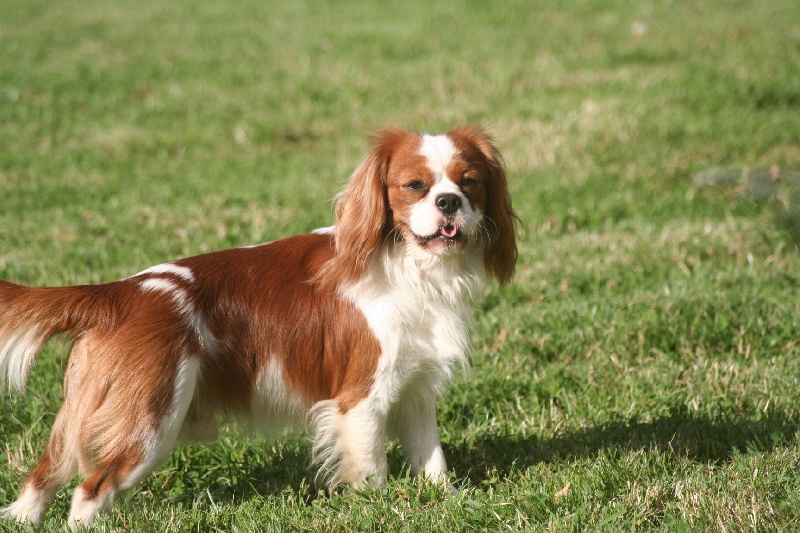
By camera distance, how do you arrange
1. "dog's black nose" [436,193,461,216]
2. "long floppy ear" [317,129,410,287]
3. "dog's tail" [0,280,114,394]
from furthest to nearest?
"long floppy ear" [317,129,410,287], "dog's black nose" [436,193,461,216], "dog's tail" [0,280,114,394]

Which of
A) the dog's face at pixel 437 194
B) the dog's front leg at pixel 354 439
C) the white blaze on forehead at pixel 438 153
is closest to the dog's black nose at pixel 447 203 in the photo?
the dog's face at pixel 437 194

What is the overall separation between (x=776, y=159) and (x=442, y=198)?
5.32m

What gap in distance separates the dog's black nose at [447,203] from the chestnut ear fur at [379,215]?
0.25m

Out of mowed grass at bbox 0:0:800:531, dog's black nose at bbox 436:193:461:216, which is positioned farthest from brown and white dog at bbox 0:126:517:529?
mowed grass at bbox 0:0:800:531

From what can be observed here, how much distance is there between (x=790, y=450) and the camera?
351cm

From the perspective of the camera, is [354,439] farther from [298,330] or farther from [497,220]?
[497,220]

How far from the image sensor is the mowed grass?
135 inches

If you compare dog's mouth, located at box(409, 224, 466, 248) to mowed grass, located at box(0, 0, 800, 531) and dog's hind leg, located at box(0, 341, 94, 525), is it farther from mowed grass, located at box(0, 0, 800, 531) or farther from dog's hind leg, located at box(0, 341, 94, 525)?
dog's hind leg, located at box(0, 341, 94, 525)

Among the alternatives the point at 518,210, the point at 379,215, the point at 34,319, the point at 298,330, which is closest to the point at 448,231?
the point at 379,215

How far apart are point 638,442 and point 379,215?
1.52 meters

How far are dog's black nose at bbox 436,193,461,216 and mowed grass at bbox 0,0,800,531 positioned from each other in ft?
3.26

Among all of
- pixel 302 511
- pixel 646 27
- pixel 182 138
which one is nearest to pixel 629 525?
pixel 302 511

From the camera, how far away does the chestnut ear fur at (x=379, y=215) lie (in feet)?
11.0

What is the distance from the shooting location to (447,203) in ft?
10.6
